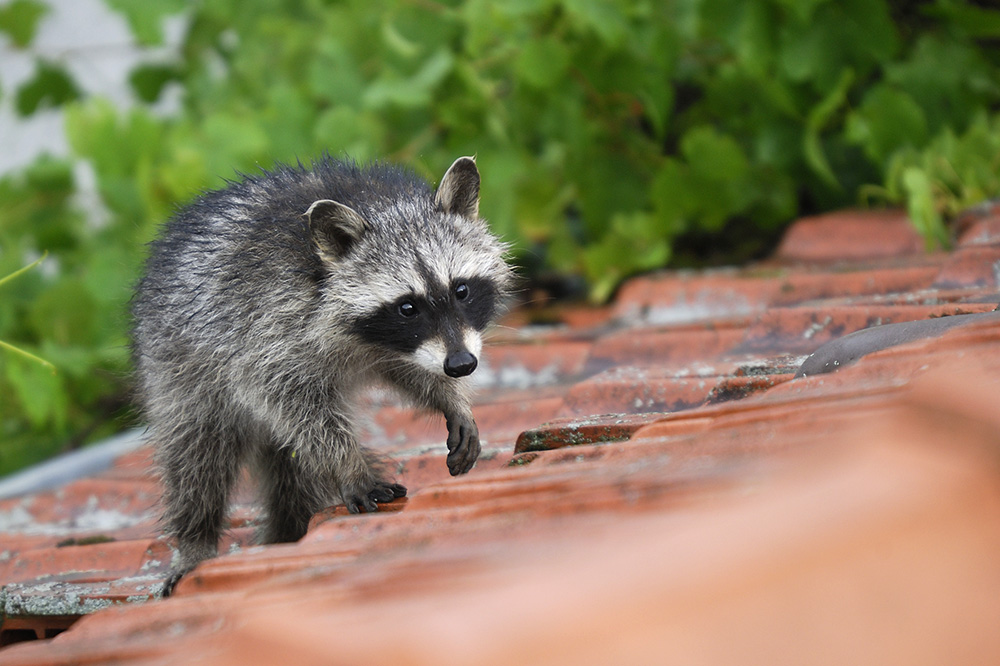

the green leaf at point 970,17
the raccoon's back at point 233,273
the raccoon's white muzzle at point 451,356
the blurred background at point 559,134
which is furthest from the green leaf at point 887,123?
the raccoon's back at point 233,273

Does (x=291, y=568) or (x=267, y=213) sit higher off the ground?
(x=267, y=213)

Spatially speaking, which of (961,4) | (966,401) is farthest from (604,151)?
(966,401)

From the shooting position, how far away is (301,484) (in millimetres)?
3338

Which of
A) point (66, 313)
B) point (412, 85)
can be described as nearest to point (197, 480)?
point (412, 85)

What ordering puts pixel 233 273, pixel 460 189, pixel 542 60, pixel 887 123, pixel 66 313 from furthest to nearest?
pixel 66 313
pixel 542 60
pixel 887 123
pixel 460 189
pixel 233 273

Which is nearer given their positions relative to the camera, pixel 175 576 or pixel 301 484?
pixel 175 576

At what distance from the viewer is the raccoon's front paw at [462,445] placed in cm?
283

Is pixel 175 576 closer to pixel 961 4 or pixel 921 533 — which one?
pixel 921 533

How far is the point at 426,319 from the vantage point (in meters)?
3.17

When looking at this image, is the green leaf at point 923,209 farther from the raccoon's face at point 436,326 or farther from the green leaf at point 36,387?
the green leaf at point 36,387

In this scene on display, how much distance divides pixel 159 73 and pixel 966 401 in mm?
6847

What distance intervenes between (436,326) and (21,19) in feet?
15.8

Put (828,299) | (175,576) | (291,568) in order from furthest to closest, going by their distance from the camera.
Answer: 1. (828,299)
2. (175,576)
3. (291,568)

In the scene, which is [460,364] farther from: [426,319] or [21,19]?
[21,19]
